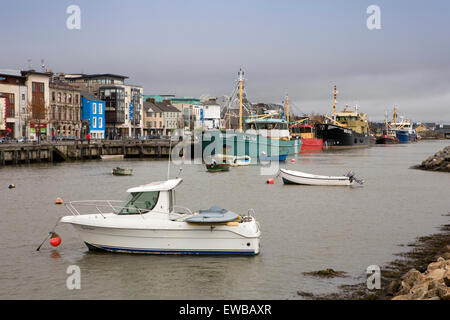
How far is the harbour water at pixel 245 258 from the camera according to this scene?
17797mm

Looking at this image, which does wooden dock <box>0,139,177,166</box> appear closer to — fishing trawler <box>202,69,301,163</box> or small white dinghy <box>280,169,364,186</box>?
fishing trawler <box>202,69,301,163</box>

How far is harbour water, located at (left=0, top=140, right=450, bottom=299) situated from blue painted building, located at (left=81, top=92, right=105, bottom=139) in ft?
248

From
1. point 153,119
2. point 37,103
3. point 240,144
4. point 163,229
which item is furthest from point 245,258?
point 153,119

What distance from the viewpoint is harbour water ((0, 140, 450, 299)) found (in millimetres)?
17797

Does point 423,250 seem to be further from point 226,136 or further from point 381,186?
point 226,136

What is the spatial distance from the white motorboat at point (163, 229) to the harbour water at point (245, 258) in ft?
1.34

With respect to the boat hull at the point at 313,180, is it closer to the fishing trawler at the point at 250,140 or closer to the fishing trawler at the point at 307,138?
the fishing trawler at the point at 250,140

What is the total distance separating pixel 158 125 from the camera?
512ft

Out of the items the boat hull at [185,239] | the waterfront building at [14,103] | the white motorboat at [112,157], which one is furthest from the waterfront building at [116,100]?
the boat hull at [185,239]

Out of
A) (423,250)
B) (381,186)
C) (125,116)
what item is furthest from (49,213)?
(125,116)

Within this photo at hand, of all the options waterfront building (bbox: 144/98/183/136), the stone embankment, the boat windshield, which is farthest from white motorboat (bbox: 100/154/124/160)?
the stone embankment

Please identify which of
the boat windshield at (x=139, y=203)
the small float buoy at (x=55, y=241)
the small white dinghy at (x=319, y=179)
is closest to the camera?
the boat windshield at (x=139, y=203)

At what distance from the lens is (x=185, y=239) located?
20516 mm

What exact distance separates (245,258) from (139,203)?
4.55 meters
